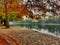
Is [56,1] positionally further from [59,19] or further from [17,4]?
[59,19]

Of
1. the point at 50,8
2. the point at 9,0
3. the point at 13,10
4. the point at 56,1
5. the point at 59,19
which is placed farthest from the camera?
the point at 59,19

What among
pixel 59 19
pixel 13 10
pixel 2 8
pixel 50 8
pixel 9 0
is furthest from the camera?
pixel 59 19

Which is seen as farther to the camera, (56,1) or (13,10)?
(13,10)

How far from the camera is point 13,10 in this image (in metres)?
20.9

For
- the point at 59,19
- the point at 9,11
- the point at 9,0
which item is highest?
the point at 9,0

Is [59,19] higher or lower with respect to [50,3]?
lower

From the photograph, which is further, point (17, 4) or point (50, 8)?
point (17, 4)

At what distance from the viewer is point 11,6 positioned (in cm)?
1952

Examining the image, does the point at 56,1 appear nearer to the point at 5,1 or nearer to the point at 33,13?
the point at 33,13

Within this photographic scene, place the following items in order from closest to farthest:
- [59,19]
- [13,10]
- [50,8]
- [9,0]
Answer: [50,8] < [9,0] < [13,10] < [59,19]

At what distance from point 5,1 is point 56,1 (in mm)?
7963

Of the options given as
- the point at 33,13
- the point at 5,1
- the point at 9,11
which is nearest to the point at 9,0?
the point at 5,1

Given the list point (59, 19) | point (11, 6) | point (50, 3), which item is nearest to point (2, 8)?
point (11, 6)

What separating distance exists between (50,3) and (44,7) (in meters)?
0.75
